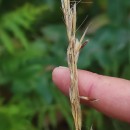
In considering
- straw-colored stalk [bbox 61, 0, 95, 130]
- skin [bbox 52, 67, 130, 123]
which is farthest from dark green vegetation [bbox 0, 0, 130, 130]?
straw-colored stalk [bbox 61, 0, 95, 130]

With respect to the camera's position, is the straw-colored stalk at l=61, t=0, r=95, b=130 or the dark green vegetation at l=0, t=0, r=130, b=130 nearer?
the straw-colored stalk at l=61, t=0, r=95, b=130

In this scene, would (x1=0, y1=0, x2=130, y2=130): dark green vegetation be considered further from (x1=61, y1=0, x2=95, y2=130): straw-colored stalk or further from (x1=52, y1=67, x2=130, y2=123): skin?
(x1=61, y1=0, x2=95, y2=130): straw-colored stalk

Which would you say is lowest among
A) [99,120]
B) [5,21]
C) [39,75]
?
[99,120]

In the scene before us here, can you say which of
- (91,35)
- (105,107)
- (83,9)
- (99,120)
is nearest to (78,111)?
(105,107)

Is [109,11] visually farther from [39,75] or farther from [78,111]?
[78,111]

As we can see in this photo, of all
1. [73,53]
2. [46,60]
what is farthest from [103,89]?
[46,60]

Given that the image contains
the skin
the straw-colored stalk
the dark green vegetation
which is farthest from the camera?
the dark green vegetation
